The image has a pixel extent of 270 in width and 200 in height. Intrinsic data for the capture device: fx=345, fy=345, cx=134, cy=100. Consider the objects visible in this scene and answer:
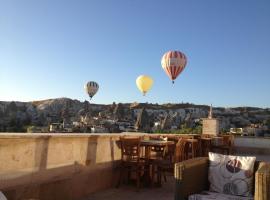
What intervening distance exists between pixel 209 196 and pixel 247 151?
9225 millimetres

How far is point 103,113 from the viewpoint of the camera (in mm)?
68312

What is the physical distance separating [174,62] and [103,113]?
50.6 meters

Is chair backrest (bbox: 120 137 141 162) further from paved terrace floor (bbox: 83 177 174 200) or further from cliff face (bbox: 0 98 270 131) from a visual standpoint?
cliff face (bbox: 0 98 270 131)

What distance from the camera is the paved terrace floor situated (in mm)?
5422

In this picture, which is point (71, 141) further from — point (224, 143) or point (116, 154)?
point (224, 143)

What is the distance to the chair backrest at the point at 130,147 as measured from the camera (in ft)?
20.1

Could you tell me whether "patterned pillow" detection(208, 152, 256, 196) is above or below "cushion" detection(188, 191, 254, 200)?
above

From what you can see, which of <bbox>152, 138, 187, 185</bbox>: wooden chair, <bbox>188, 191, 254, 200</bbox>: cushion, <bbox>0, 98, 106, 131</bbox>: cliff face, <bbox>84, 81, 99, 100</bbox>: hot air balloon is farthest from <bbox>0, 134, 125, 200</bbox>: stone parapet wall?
<bbox>0, 98, 106, 131</bbox>: cliff face

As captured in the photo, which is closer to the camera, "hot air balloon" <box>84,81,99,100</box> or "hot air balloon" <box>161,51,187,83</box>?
"hot air balloon" <box>161,51,187,83</box>

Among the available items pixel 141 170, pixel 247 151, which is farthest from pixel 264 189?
pixel 247 151

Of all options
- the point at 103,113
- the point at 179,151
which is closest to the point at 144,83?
the point at 179,151

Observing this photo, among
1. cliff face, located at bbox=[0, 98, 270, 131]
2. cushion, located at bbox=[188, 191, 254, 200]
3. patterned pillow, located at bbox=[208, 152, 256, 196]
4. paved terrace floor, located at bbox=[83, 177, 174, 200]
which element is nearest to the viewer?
cushion, located at bbox=[188, 191, 254, 200]

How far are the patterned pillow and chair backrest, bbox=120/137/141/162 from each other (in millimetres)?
2311

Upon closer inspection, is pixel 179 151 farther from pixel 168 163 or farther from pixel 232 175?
pixel 232 175
